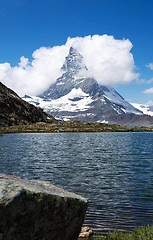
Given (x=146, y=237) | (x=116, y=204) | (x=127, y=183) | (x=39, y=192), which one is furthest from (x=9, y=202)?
(x=127, y=183)

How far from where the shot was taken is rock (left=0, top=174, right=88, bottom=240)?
7010 mm

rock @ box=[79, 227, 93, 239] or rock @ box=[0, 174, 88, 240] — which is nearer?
rock @ box=[0, 174, 88, 240]

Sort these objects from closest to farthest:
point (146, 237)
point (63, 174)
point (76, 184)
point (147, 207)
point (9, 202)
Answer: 1. point (9, 202)
2. point (146, 237)
3. point (147, 207)
4. point (76, 184)
5. point (63, 174)

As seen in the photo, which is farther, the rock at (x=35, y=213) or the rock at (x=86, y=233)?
the rock at (x=86, y=233)

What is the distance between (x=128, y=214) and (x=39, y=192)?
12.1 meters

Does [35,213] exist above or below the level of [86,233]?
above

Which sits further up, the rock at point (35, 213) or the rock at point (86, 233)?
the rock at point (35, 213)

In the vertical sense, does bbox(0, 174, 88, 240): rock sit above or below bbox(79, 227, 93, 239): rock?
above

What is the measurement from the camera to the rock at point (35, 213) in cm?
701

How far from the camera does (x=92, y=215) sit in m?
17.7

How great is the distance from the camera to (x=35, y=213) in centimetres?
776

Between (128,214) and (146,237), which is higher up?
(146,237)

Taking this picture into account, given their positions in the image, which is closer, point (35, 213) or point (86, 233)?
point (35, 213)

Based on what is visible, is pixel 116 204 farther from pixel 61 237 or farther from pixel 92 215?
pixel 61 237
